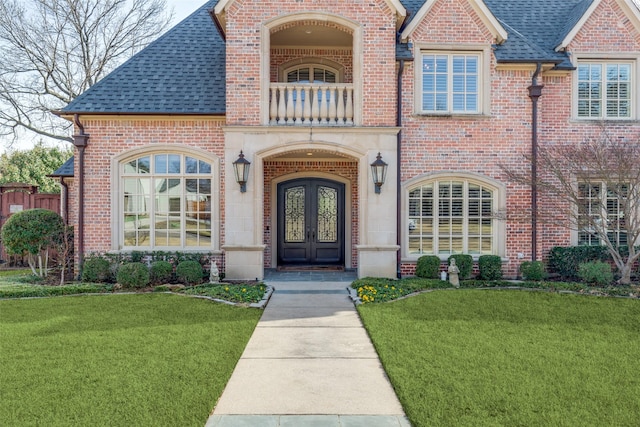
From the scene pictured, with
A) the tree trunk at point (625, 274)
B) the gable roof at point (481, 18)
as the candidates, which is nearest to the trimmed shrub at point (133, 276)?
the gable roof at point (481, 18)

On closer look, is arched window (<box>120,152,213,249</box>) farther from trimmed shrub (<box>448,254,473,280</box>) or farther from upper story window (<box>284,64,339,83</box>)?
trimmed shrub (<box>448,254,473,280</box>)

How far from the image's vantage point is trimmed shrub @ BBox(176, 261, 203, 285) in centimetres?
1028

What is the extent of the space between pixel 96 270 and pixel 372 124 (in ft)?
23.9

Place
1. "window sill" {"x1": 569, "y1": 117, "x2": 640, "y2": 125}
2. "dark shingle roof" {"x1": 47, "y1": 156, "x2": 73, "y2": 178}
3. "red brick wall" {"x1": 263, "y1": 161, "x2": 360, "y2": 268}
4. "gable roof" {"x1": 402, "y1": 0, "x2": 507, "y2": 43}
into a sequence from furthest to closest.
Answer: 1. "dark shingle roof" {"x1": 47, "y1": 156, "x2": 73, "y2": 178}
2. "red brick wall" {"x1": 263, "y1": 161, "x2": 360, "y2": 268}
3. "window sill" {"x1": 569, "y1": 117, "x2": 640, "y2": 125}
4. "gable roof" {"x1": 402, "y1": 0, "x2": 507, "y2": 43}

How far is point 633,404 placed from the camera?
4.16 meters

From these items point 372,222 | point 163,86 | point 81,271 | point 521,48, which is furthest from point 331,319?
point 521,48

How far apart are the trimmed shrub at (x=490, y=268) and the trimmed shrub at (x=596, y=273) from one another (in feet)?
5.70

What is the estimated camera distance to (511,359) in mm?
5336

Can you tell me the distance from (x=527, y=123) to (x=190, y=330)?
9.49 metres

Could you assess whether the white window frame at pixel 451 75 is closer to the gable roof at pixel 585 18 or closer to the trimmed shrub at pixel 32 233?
the gable roof at pixel 585 18

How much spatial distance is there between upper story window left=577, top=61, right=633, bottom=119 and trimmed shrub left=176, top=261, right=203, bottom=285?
33.9ft

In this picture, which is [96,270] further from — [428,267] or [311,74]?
[428,267]

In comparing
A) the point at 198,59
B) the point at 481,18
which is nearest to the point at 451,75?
the point at 481,18

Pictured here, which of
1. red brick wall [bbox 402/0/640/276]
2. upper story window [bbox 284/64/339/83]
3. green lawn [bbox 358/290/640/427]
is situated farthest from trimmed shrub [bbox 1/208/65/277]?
red brick wall [bbox 402/0/640/276]
